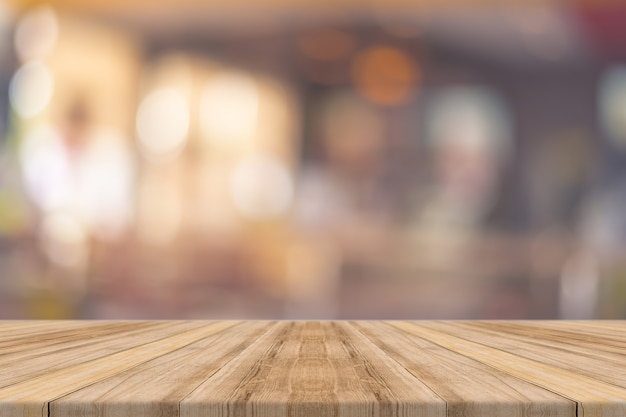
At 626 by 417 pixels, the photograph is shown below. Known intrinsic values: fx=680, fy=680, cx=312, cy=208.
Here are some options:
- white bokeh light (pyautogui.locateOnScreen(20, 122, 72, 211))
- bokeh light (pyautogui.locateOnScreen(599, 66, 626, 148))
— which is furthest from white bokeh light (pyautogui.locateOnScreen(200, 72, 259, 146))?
bokeh light (pyautogui.locateOnScreen(599, 66, 626, 148))

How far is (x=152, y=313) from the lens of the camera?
9.34 feet

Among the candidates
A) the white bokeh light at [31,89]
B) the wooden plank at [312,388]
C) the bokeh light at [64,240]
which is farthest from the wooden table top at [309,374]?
the white bokeh light at [31,89]

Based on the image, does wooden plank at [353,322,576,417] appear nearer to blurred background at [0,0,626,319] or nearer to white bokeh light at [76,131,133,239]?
blurred background at [0,0,626,319]

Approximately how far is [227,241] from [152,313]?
442 mm

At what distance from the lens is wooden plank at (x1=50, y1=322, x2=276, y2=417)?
0.29m

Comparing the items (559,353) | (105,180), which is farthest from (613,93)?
(559,353)

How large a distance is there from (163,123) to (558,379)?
288 cm

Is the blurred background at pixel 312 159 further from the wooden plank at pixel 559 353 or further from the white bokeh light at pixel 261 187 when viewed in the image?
the wooden plank at pixel 559 353

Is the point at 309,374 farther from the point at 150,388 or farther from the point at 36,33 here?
the point at 36,33

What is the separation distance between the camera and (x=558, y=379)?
343 millimetres

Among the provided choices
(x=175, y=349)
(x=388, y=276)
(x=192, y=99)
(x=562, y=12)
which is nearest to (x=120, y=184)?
(x=192, y=99)

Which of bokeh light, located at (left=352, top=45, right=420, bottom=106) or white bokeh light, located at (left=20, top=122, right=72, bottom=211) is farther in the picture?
bokeh light, located at (left=352, top=45, right=420, bottom=106)

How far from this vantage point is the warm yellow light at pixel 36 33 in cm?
309

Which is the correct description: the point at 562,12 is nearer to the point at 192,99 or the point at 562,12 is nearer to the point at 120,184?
the point at 192,99
